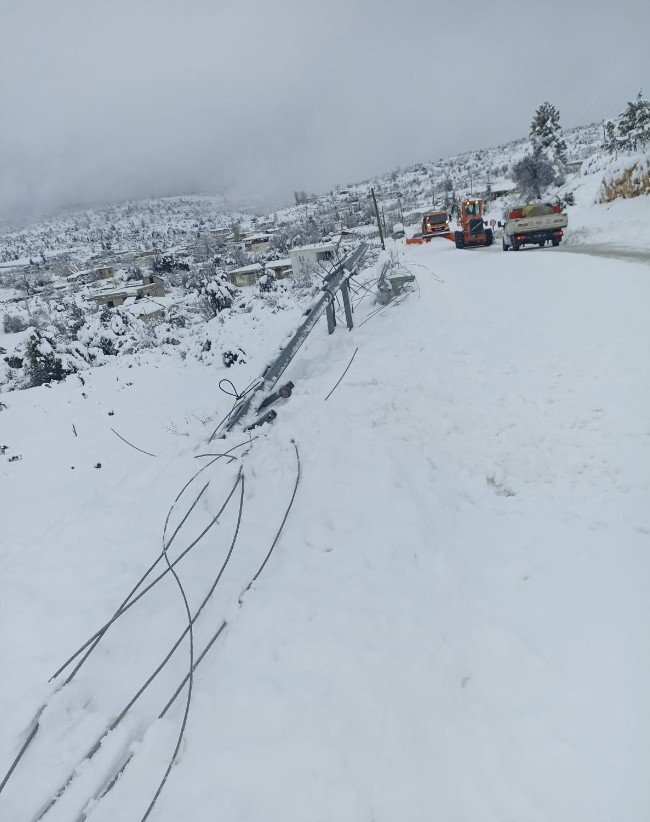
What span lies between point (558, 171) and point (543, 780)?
A: 56.9 meters

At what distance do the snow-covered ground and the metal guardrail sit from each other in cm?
70

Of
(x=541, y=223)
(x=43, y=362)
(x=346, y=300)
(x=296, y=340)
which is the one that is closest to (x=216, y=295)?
(x=43, y=362)

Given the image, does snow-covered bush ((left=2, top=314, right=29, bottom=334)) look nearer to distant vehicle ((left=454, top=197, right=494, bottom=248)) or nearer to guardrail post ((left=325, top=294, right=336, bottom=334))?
distant vehicle ((left=454, top=197, right=494, bottom=248))

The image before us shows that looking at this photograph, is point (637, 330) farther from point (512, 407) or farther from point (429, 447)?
point (429, 447)

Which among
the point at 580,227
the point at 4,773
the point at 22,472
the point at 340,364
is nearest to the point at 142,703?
the point at 4,773

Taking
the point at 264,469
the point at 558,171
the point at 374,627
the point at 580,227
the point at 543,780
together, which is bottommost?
the point at 543,780

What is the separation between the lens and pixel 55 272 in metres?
133

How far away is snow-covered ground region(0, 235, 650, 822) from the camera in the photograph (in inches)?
95.0

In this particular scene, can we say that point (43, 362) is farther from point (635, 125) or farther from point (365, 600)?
point (635, 125)

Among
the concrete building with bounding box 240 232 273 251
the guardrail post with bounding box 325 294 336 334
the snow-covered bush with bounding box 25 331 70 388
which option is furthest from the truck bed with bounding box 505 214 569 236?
the concrete building with bounding box 240 232 273 251

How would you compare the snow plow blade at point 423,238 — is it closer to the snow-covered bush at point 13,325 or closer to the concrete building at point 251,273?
the concrete building at point 251,273

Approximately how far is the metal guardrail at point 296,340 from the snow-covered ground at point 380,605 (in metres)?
0.70

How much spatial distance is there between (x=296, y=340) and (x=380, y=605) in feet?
17.7

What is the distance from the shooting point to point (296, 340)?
7.82m
